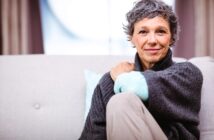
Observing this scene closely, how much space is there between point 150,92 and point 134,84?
6cm

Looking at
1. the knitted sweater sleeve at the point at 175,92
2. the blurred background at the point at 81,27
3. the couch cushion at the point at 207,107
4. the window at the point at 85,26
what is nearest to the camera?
the knitted sweater sleeve at the point at 175,92

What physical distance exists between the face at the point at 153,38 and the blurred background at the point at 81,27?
3.69ft

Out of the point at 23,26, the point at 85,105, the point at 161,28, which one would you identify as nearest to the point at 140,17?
the point at 161,28

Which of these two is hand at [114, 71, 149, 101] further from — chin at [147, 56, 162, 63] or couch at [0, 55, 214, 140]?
couch at [0, 55, 214, 140]

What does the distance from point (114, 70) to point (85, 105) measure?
1.15 feet

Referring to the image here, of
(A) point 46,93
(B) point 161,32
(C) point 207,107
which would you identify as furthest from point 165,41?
(A) point 46,93

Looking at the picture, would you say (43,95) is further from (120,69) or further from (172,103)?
(172,103)

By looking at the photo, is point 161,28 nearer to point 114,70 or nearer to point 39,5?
point 114,70

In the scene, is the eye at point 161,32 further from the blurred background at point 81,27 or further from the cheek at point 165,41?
the blurred background at point 81,27

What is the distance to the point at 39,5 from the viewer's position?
246 centimetres

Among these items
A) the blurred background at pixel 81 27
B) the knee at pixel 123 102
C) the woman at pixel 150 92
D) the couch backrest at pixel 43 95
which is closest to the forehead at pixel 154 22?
the woman at pixel 150 92

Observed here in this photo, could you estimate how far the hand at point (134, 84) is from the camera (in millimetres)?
1208

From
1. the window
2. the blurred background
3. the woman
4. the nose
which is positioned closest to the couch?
the woman

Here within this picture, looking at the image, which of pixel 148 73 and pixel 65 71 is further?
pixel 65 71
